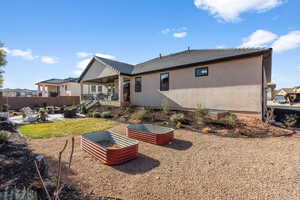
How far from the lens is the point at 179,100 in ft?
34.1

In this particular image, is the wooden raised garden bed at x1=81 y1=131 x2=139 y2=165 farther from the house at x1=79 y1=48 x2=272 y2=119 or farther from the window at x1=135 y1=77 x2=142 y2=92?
the window at x1=135 y1=77 x2=142 y2=92

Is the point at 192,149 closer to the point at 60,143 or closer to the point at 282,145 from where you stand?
the point at 282,145

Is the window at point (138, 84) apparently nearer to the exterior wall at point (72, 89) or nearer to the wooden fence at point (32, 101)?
the wooden fence at point (32, 101)

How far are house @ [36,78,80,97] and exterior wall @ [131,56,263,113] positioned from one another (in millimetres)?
18213

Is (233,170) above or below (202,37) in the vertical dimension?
below

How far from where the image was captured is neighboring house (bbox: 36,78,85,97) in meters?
23.6

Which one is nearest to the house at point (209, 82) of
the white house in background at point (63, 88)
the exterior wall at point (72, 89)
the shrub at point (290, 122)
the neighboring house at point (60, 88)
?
the shrub at point (290, 122)

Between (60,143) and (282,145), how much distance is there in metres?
8.59

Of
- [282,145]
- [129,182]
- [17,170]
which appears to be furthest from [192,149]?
[17,170]

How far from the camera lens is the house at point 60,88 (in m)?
23.6

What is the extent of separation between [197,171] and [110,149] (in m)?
2.42

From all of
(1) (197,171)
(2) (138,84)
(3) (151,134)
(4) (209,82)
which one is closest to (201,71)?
(4) (209,82)

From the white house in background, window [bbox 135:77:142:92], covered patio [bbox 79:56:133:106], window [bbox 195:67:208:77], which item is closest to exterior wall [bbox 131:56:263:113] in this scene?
window [bbox 195:67:208:77]

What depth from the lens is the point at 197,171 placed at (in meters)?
3.36
